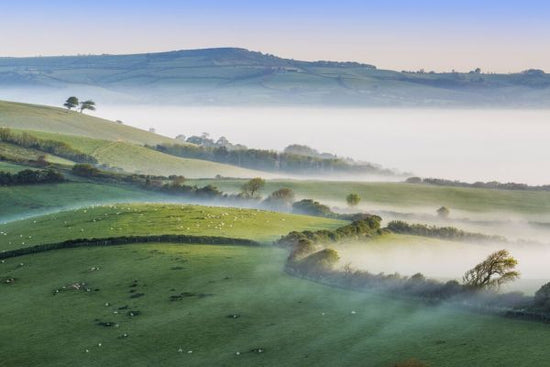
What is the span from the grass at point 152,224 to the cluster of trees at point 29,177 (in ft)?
108

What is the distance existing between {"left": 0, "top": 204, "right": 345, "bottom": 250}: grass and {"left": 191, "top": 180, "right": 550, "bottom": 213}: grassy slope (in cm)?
5199

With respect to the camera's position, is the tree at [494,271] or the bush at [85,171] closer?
the tree at [494,271]

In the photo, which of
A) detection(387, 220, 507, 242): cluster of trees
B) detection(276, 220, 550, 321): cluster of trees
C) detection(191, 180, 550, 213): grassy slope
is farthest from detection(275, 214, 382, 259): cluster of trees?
detection(191, 180, 550, 213): grassy slope

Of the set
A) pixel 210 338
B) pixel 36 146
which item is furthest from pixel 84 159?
pixel 210 338

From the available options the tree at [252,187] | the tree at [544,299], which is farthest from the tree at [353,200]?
Answer: the tree at [544,299]

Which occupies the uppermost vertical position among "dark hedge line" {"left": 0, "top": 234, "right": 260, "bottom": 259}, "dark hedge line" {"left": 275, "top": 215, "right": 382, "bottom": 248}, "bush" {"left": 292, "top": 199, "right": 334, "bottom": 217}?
"dark hedge line" {"left": 275, "top": 215, "right": 382, "bottom": 248}

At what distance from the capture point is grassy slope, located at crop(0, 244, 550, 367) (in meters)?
35.5

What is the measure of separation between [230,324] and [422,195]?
11140cm

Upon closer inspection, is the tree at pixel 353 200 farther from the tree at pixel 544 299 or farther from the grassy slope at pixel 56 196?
the tree at pixel 544 299

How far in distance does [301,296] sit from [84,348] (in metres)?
14.6

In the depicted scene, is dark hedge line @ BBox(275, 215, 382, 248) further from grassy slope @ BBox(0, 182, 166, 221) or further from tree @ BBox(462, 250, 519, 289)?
grassy slope @ BBox(0, 182, 166, 221)

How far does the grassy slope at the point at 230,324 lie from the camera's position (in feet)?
117

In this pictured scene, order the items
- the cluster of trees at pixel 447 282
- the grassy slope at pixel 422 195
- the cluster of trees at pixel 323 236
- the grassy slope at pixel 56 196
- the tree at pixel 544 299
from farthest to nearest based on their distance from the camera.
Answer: the grassy slope at pixel 422 195
the grassy slope at pixel 56 196
the cluster of trees at pixel 323 236
the cluster of trees at pixel 447 282
the tree at pixel 544 299

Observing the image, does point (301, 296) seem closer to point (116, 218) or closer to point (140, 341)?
point (140, 341)
